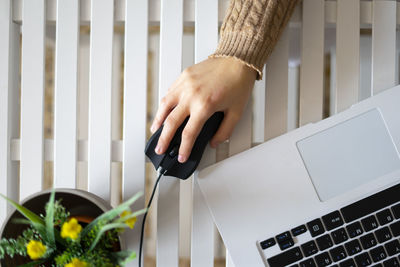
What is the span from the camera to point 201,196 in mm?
467

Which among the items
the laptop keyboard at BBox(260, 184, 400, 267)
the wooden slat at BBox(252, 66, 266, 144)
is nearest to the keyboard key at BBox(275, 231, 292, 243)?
the laptop keyboard at BBox(260, 184, 400, 267)

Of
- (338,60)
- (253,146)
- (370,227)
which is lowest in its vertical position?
(370,227)

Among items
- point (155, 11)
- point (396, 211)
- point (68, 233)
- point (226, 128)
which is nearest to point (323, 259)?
point (396, 211)

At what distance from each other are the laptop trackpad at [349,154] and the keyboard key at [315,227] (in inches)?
1.3

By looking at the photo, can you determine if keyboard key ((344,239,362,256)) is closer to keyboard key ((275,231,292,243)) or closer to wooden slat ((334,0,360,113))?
keyboard key ((275,231,292,243))

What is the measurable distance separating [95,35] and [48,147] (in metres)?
0.18

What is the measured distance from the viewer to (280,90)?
18.8 inches

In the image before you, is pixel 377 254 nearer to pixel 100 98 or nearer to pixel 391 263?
pixel 391 263

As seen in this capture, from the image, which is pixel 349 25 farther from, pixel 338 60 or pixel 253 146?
pixel 253 146

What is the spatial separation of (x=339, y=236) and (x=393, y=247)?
0.08 m

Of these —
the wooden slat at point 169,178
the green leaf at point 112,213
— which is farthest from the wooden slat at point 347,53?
the green leaf at point 112,213

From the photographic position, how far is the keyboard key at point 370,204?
1.43 ft

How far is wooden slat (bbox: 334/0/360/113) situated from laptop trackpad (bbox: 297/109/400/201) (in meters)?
0.05

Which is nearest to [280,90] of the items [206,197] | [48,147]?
[206,197]
